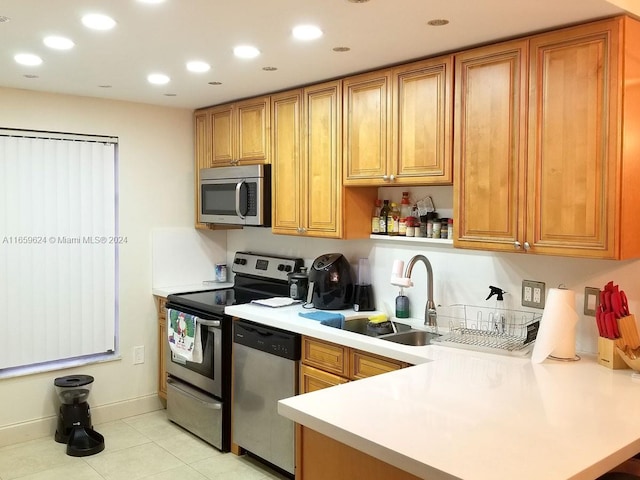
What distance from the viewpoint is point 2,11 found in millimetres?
2365

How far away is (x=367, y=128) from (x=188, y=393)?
2116 mm

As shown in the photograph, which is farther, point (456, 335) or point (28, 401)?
point (28, 401)

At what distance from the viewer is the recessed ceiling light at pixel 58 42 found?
2740mm

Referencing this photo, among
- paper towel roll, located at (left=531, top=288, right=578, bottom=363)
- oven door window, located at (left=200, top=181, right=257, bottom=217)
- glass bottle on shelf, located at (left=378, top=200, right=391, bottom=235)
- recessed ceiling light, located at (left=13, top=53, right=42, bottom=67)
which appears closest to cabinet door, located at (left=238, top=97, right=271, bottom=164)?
oven door window, located at (left=200, top=181, right=257, bottom=217)

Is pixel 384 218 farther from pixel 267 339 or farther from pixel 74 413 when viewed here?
pixel 74 413

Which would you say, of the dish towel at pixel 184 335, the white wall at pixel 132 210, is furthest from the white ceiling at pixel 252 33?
the dish towel at pixel 184 335

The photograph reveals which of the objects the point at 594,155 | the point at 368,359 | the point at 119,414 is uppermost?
the point at 594,155

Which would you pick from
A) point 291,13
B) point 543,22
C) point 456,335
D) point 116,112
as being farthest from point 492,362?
point 116,112

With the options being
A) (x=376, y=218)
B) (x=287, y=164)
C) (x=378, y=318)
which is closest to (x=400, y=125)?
(x=376, y=218)

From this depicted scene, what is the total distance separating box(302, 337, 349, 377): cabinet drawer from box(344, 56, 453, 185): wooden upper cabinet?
902 millimetres

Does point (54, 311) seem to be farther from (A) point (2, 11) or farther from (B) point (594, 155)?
(B) point (594, 155)

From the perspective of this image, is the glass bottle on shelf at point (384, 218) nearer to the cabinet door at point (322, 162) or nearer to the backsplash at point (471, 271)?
the backsplash at point (471, 271)

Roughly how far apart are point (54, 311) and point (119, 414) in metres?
0.89

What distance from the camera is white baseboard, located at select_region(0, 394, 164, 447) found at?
3.93 metres
